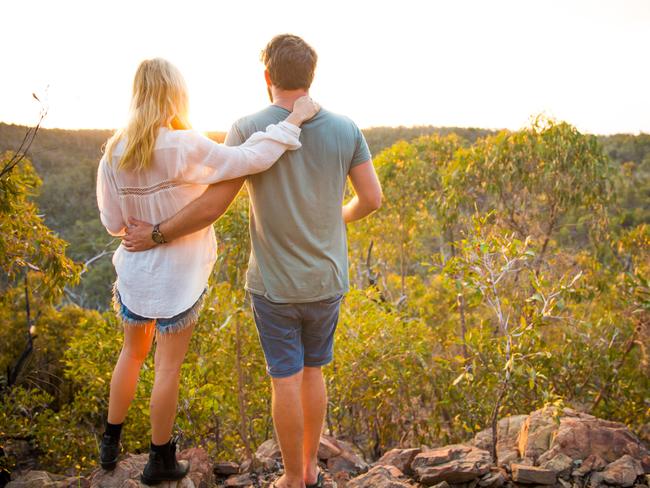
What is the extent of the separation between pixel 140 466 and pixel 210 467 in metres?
0.41

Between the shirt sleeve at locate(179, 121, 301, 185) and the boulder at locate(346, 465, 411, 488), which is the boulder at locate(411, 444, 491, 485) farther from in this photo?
the shirt sleeve at locate(179, 121, 301, 185)

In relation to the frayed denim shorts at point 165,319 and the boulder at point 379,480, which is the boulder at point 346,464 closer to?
the boulder at point 379,480

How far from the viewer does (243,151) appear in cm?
209

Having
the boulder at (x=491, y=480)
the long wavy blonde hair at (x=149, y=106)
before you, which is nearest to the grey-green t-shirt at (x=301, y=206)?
the long wavy blonde hair at (x=149, y=106)

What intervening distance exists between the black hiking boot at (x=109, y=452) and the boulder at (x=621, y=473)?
96.4 inches

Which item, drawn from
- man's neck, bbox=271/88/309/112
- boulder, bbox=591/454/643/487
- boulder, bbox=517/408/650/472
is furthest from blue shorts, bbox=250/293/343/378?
boulder, bbox=591/454/643/487

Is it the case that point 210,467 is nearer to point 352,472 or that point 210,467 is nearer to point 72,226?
point 352,472

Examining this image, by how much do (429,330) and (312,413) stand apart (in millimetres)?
5146

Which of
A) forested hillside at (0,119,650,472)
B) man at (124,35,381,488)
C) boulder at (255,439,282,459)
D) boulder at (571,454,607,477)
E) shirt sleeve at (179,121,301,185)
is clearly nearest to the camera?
shirt sleeve at (179,121,301,185)

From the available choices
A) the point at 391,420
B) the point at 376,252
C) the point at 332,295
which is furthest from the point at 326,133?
the point at 376,252

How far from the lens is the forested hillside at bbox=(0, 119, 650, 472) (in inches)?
141

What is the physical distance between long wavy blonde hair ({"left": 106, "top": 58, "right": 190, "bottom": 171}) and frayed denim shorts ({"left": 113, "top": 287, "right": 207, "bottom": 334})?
0.62 meters

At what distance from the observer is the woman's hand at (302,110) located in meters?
2.12

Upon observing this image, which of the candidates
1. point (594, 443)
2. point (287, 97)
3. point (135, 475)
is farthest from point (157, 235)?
point (594, 443)
